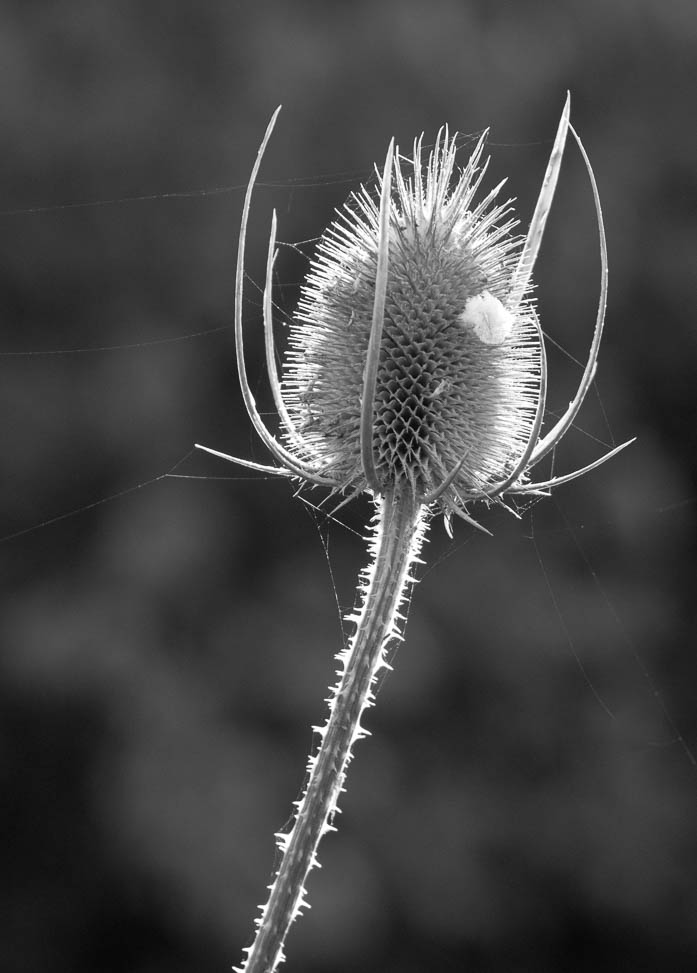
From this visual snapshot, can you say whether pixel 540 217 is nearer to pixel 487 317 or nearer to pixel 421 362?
pixel 487 317

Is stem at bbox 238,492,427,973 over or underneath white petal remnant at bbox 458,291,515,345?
underneath

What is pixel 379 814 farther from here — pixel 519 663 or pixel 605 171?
pixel 605 171

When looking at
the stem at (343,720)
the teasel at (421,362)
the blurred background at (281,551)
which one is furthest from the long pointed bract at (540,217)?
the blurred background at (281,551)

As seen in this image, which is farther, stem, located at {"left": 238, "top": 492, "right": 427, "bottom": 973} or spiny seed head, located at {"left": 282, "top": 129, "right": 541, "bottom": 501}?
spiny seed head, located at {"left": 282, "top": 129, "right": 541, "bottom": 501}

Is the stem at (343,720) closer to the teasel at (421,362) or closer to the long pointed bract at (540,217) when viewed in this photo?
the teasel at (421,362)

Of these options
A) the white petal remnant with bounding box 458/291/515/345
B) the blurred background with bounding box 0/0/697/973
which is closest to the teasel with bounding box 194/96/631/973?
the white petal remnant with bounding box 458/291/515/345

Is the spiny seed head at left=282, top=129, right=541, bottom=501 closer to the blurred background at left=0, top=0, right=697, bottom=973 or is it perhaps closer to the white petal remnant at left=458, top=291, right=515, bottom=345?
the white petal remnant at left=458, top=291, right=515, bottom=345

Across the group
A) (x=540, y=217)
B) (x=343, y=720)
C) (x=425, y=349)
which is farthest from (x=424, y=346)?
(x=343, y=720)
